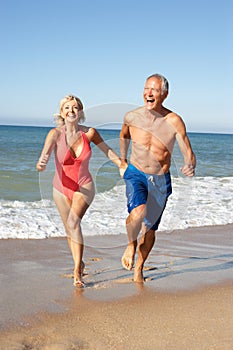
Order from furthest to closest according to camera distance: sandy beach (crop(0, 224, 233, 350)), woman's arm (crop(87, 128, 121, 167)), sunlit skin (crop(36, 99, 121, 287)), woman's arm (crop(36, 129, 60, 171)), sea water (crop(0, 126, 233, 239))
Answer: sea water (crop(0, 126, 233, 239)) → woman's arm (crop(87, 128, 121, 167)) → sunlit skin (crop(36, 99, 121, 287)) → woman's arm (crop(36, 129, 60, 171)) → sandy beach (crop(0, 224, 233, 350))

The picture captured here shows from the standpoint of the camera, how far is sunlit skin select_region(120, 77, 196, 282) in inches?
165

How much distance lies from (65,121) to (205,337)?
2.17m

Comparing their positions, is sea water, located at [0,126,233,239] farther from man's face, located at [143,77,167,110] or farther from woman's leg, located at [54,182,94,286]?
man's face, located at [143,77,167,110]

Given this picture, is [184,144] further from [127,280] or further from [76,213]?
[127,280]

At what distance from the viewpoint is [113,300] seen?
12.6ft

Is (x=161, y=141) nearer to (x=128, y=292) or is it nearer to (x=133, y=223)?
(x=133, y=223)

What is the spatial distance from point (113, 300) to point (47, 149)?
1399 millimetres

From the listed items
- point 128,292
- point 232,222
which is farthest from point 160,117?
point 232,222

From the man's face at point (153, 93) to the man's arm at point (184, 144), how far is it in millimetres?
213

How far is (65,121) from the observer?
4.21m

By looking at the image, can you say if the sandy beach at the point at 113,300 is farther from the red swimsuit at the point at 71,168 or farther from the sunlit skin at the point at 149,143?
the red swimsuit at the point at 71,168

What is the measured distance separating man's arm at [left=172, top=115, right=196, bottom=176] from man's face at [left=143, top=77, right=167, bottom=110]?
0.21 metres

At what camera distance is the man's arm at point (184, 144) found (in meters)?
4.20

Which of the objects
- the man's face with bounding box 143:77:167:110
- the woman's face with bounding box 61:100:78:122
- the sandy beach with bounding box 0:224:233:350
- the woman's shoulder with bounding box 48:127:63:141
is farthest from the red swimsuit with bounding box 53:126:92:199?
the sandy beach with bounding box 0:224:233:350
